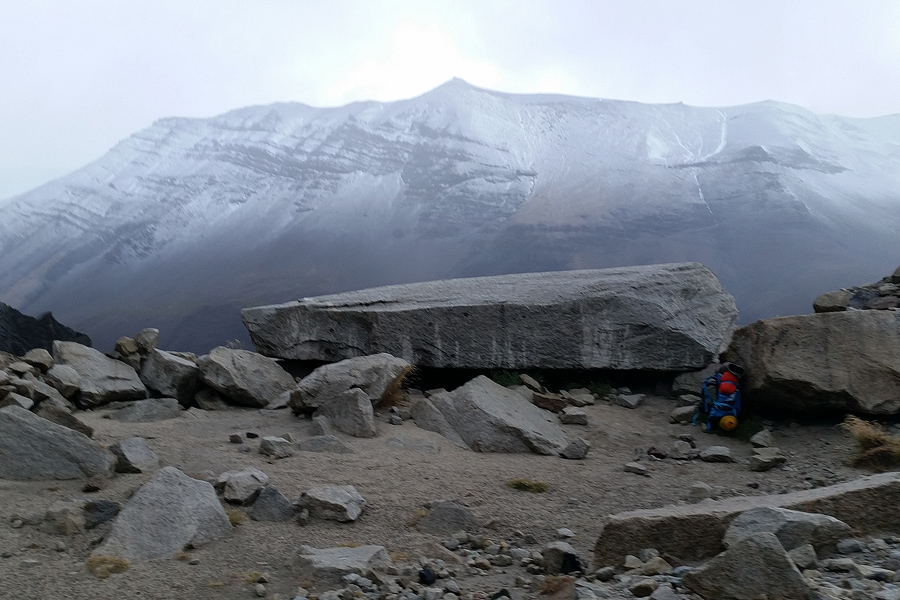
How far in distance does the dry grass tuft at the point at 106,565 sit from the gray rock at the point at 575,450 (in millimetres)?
4066

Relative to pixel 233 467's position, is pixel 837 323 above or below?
above

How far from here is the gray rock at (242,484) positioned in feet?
17.0

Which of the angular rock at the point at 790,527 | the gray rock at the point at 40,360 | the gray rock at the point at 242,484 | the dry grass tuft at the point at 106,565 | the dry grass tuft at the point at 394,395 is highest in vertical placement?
the gray rock at the point at 40,360

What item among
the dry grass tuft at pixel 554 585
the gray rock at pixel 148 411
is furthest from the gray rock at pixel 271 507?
the gray rock at pixel 148 411

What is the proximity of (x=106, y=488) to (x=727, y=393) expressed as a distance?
607cm

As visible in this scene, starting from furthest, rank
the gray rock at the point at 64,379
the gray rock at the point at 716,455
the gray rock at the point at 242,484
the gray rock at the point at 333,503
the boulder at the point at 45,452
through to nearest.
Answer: the gray rock at the point at 64,379
the gray rock at the point at 716,455
the boulder at the point at 45,452
the gray rock at the point at 242,484
the gray rock at the point at 333,503

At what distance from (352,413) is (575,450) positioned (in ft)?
7.44

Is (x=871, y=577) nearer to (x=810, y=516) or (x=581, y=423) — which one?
(x=810, y=516)

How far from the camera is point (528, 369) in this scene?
917 centimetres

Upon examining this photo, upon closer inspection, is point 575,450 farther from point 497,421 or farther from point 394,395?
point 394,395

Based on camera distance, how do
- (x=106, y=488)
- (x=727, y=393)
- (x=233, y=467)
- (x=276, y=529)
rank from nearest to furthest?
1. (x=276, y=529)
2. (x=106, y=488)
3. (x=233, y=467)
4. (x=727, y=393)

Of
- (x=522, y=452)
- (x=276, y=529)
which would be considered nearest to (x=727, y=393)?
(x=522, y=452)

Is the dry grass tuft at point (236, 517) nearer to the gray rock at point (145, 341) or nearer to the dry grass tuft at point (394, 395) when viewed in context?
the dry grass tuft at point (394, 395)

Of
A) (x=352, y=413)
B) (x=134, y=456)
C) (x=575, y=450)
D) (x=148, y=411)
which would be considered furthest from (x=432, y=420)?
(x=148, y=411)
